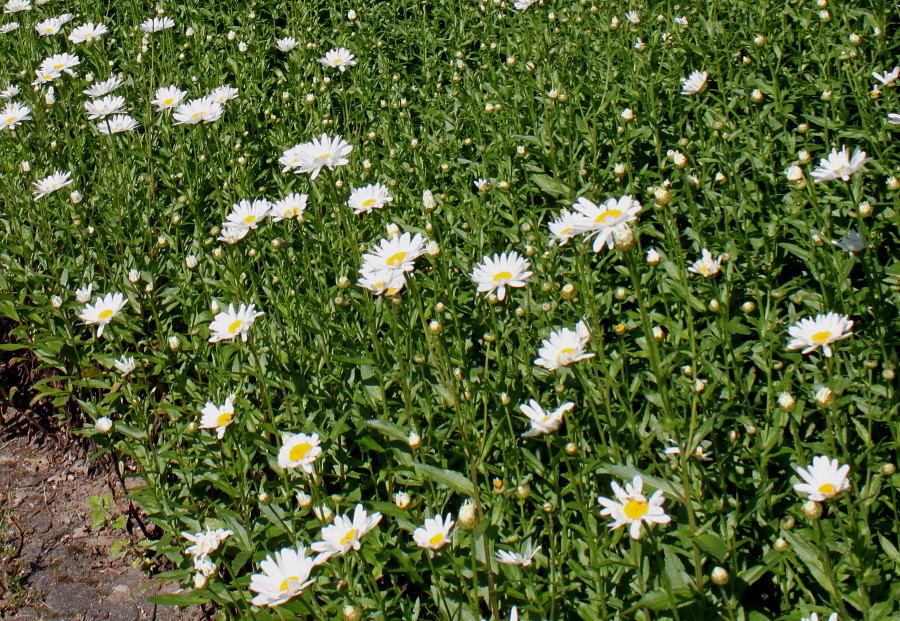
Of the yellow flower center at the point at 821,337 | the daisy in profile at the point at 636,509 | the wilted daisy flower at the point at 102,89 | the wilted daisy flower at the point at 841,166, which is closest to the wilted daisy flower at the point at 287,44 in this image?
the wilted daisy flower at the point at 102,89

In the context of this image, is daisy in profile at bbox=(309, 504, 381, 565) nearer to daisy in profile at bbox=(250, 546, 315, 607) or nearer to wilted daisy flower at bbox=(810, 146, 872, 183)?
daisy in profile at bbox=(250, 546, 315, 607)

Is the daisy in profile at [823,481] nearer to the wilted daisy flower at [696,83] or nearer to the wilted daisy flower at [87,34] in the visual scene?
the wilted daisy flower at [696,83]

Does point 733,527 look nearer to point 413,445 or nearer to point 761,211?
point 413,445

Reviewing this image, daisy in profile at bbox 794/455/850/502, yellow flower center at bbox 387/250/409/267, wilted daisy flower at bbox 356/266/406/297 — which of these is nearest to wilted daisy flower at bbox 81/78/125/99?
wilted daisy flower at bbox 356/266/406/297

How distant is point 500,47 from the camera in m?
4.62

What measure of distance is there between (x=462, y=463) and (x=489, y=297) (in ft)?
1.88

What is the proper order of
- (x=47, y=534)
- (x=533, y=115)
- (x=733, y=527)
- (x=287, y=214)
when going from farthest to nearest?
(x=533, y=115) < (x=47, y=534) < (x=287, y=214) < (x=733, y=527)

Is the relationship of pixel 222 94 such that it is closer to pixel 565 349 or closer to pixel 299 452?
pixel 299 452

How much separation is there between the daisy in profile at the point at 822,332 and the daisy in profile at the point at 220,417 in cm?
154

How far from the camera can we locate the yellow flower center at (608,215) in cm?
192

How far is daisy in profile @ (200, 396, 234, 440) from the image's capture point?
2.44m

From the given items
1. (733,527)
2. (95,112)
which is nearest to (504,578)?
(733,527)

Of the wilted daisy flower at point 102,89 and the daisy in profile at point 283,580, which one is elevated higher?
the wilted daisy flower at point 102,89

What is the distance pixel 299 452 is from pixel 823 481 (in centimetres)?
122
